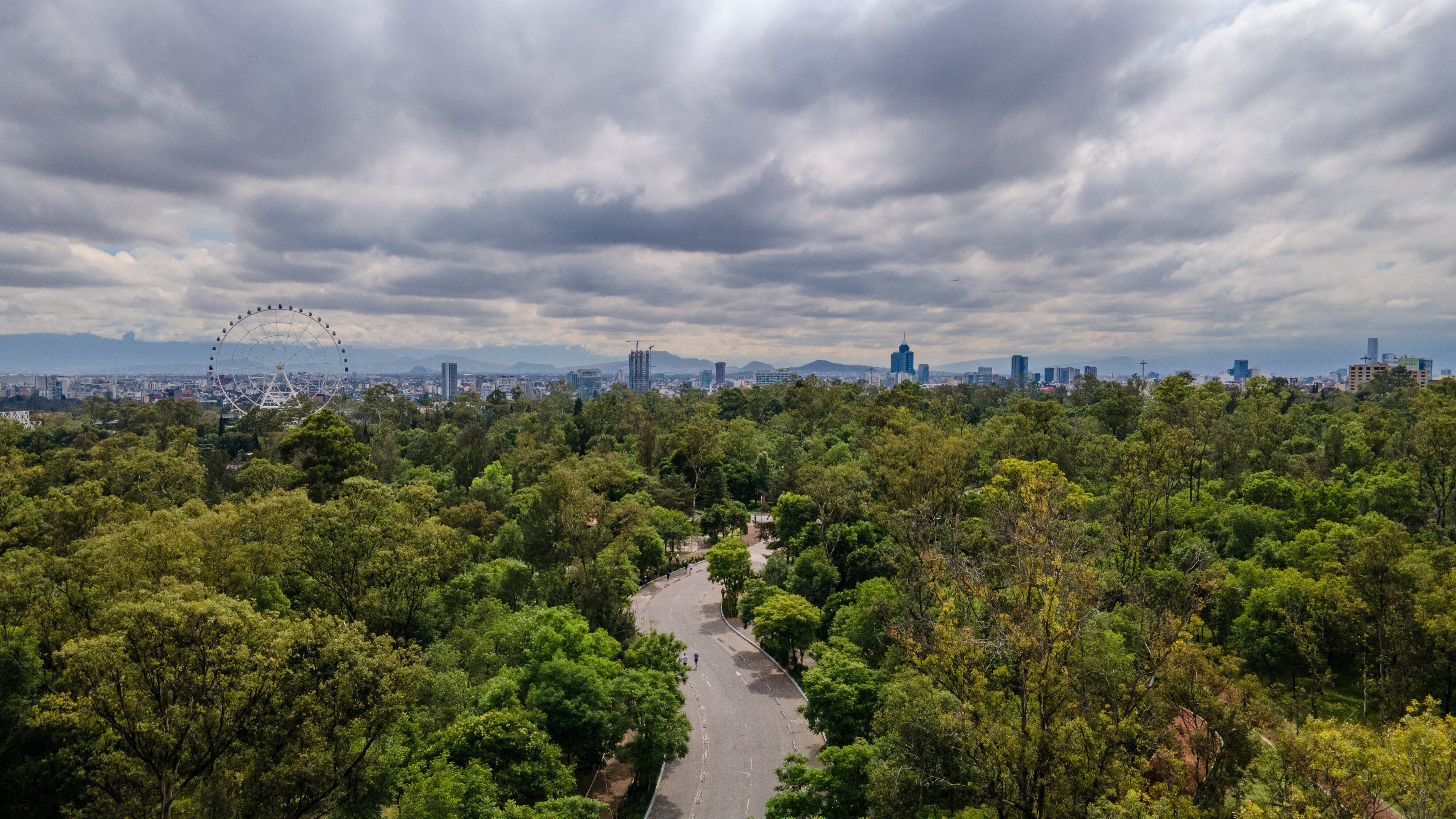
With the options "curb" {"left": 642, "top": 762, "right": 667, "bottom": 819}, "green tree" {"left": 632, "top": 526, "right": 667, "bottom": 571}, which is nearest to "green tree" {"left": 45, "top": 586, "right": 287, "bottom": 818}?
"curb" {"left": 642, "top": 762, "right": 667, "bottom": 819}

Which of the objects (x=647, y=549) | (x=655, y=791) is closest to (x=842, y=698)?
(x=655, y=791)

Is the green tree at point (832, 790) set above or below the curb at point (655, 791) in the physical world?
above

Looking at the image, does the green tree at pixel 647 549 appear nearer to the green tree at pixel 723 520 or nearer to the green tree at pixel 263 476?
the green tree at pixel 723 520

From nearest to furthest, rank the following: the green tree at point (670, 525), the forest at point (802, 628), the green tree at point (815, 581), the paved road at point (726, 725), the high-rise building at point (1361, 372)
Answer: the forest at point (802, 628) → the paved road at point (726, 725) → the green tree at point (815, 581) → the green tree at point (670, 525) → the high-rise building at point (1361, 372)

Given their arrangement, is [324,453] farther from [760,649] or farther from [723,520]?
A: [760,649]

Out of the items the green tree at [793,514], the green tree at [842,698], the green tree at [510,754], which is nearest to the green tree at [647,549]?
the green tree at [793,514]

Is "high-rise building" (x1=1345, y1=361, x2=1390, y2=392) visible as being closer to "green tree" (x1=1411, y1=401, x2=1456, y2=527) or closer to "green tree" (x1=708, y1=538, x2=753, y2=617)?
"green tree" (x1=1411, y1=401, x2=1456, y2=527)
